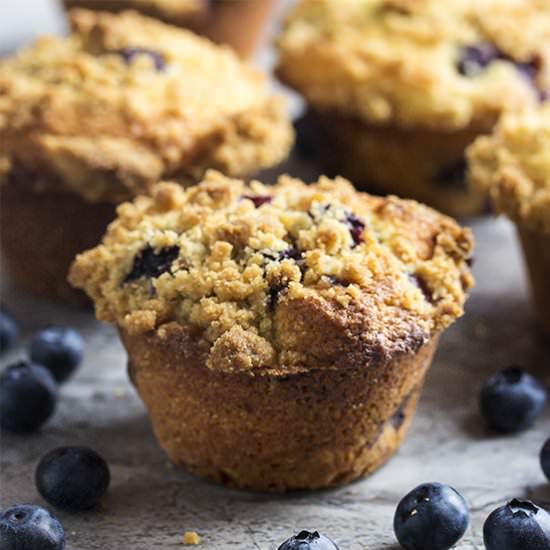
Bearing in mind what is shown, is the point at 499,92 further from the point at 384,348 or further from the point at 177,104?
the point at 384,348

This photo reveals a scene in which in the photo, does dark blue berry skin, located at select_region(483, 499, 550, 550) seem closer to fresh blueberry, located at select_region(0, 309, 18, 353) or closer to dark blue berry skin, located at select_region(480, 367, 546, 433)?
dark blue berry skin, located at select_region(480, 367, 546, 433)

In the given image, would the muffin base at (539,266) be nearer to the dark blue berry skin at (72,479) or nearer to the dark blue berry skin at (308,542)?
the dark blue berry skin at (308,542)

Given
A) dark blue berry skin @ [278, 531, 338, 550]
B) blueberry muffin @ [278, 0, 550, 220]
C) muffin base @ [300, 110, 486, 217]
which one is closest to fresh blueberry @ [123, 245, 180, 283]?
dark blue berry skin @ [278, 531, 338, 550]

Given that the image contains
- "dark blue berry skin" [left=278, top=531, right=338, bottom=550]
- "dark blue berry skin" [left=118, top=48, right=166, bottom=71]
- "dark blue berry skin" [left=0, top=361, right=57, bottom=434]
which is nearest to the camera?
"dark blue berry skin" [left=278, top=531, right=338, bottom=550]

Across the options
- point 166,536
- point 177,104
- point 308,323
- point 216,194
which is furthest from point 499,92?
point 166,536

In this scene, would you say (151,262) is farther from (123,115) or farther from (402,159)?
(402,159)

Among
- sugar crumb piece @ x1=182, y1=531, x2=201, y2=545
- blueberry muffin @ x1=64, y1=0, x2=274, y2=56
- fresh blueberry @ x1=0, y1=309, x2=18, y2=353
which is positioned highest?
blueberry muffin @ x1=64, y1=0, x2=274, y2=56

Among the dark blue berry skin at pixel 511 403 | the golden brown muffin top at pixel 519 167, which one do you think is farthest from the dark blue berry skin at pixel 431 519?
the golden brown muffin top at pixel 519 167
